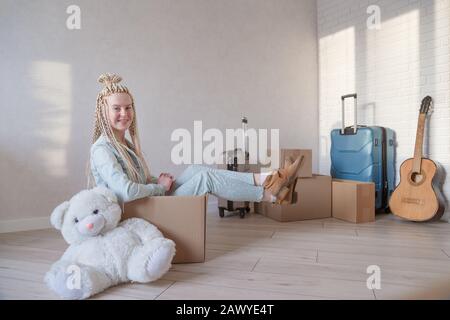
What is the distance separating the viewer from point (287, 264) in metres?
1.54

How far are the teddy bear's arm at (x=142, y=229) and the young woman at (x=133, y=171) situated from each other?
0.35 feet

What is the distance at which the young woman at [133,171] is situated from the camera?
1.54m

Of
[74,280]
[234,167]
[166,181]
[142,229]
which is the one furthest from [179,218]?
[234,167]

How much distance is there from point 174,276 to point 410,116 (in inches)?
89.8

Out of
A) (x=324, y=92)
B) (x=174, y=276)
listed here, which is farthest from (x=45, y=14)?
(x=324, y=92)

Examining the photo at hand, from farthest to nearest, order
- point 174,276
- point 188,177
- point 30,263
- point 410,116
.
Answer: point 410,116
point 188,177
point 30,263
point 174,276

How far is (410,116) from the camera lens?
8.72 feet

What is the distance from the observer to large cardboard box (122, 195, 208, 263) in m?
1.53

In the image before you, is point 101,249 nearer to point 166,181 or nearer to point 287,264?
point 166,181

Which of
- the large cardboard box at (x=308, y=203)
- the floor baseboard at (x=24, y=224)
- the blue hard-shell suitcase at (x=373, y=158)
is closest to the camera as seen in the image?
the floor baseboard at (x=24, y=224)

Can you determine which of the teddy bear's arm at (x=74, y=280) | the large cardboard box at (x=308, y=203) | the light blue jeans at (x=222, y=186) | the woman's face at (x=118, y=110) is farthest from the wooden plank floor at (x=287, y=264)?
the woman's face at (x=118, y=110)

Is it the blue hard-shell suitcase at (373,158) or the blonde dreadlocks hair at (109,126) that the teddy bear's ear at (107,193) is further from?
the blue hard-shell suitcase at (373,158)

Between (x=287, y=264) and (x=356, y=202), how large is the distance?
108 cm
